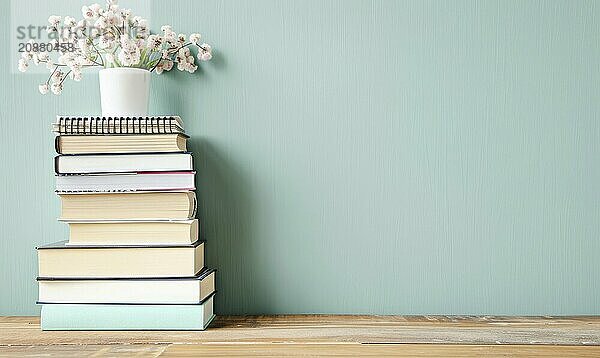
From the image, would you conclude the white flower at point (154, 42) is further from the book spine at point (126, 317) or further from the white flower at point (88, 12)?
the book spine at point (126, 317)

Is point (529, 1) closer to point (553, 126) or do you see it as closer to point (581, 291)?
point (553, 126)

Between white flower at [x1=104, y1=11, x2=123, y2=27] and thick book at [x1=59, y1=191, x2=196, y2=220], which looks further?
white flower at [x1=104, y1=11, x2=123, y2=27]

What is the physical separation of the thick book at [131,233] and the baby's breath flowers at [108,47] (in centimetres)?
33

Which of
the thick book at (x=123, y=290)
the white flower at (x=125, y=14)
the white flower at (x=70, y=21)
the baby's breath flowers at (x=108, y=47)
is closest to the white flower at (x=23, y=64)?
the baby's breath flowers at (x=108, y=47)

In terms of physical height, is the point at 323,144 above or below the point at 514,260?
above

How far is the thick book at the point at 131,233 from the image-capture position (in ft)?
4.97

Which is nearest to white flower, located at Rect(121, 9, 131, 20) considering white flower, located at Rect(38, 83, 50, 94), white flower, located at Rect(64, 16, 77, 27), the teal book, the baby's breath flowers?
the baby's breath flowers

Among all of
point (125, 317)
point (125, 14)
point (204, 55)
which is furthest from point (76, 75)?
point (125, 317)

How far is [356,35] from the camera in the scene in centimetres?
171

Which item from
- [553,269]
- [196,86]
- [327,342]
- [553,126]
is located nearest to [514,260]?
[553,269]

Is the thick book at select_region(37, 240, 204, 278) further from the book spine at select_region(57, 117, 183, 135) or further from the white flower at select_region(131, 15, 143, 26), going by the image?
the white flower at select_region(131, 15, 143, 26)

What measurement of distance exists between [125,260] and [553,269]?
861 mm

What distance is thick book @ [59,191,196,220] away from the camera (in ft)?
4.97

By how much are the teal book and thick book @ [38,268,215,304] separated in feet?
0.03
